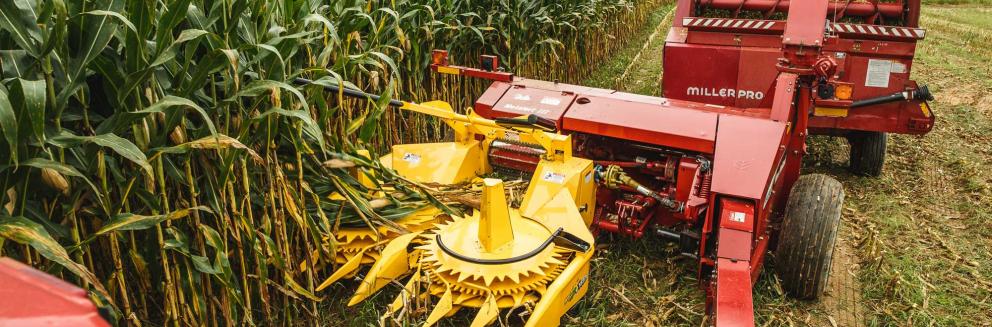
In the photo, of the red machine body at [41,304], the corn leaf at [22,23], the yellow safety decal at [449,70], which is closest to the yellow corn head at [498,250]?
the yellow safety decal at [449,70]

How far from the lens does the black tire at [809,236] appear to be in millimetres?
3666

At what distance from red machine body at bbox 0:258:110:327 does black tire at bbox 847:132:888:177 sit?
6441mm

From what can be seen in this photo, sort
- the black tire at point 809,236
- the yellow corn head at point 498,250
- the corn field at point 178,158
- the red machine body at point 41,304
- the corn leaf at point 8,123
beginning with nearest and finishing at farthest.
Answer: the red machine body at point 41,304, the corn leaf at point 8,123, the corn field at point 178,158, the yellow corn head at point 498,250, the black tire at point 809,236

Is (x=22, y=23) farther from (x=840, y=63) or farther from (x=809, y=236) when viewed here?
(x=840, y=63)

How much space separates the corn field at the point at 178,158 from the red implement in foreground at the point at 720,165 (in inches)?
43.2

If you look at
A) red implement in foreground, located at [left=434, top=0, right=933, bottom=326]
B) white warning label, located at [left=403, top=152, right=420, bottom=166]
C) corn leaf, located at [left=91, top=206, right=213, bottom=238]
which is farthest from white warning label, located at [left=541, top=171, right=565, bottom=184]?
corn leaf, located at [left=91, top=206, right=213, bottom=238]

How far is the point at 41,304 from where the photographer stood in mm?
929

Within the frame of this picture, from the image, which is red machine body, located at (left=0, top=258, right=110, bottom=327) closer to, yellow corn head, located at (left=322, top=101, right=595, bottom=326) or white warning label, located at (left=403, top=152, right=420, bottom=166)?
yellow corn head, located at (left=322, top=101, right=595, bottom=326)

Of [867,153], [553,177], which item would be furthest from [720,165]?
[867,153]

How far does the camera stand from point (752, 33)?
6.20 m

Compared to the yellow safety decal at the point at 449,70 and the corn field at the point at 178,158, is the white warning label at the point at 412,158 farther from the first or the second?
the yellow safety decal at the point at 449,70

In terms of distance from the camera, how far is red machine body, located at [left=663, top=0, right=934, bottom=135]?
573cm

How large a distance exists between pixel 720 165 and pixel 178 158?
2.64 meters

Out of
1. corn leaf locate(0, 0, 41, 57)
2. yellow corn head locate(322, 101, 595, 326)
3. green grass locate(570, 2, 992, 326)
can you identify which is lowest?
green grass locate(570, 2, 992, 326)
